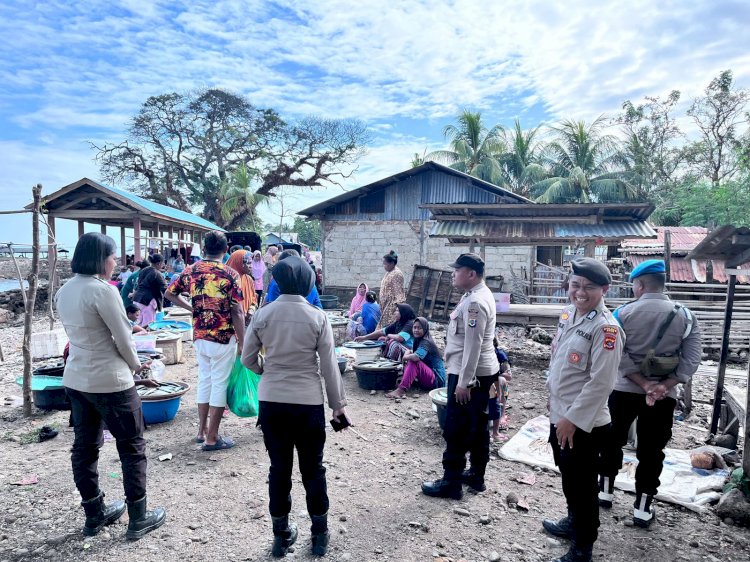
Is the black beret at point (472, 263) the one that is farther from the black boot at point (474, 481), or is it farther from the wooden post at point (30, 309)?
the wooden post at point (30, 309)

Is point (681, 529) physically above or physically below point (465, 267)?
below

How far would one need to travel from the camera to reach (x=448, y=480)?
370 cm

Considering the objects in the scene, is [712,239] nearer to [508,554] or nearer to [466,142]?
[508,554]

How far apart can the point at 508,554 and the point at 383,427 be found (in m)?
2.38

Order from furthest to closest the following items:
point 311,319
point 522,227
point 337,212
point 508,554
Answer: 1. point 337,212
2. point 522,227
3. point 508,554
4. point 311,319

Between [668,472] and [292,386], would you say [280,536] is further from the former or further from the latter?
[668,472]

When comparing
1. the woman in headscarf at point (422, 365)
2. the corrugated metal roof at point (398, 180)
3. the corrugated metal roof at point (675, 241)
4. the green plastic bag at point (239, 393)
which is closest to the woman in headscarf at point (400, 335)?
the woman in headscarf at point (422, 365)

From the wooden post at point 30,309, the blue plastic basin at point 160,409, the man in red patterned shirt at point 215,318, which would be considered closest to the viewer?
the man in red patterned shirt at point 215,318

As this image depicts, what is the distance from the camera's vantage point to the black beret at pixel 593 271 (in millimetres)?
2740

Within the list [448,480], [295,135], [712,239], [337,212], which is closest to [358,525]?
[448,480]

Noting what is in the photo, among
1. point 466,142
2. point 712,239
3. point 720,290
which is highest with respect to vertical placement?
point 466,142

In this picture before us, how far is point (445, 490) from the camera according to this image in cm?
371

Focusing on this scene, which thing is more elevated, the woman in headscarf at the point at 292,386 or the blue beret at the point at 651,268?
the blue beret at the point at 651,268

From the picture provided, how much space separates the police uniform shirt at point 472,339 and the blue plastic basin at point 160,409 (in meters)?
3.15
